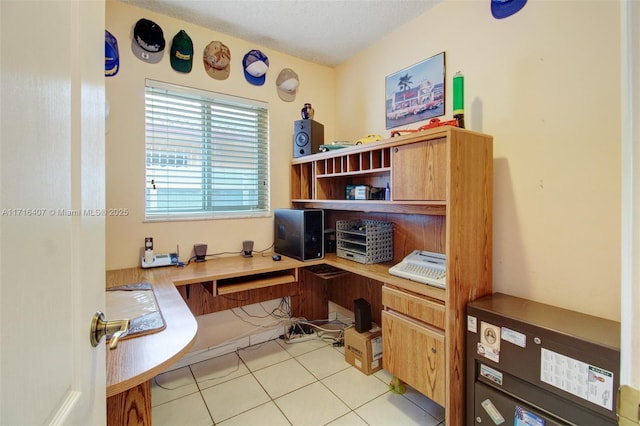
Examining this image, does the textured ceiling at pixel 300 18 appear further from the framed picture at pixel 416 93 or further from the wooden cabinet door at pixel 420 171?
the wooden cabinet door at pixel 420 171

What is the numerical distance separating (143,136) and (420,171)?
1999 millimetres

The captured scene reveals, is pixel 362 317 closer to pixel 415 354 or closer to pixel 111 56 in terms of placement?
pixel 415 354

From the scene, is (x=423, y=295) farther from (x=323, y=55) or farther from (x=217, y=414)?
(x=323, y=55)

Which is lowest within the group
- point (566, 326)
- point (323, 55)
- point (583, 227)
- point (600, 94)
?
point (566, 326)

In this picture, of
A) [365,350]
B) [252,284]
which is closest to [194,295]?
[252,284]

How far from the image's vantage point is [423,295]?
167 centimetres

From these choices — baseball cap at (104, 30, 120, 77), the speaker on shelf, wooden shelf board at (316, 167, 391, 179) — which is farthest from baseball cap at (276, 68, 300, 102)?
the speaker on shelf

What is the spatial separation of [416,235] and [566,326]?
41.6 inches

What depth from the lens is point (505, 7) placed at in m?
1.73

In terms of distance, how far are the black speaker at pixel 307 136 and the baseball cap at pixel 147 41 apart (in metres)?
1.19

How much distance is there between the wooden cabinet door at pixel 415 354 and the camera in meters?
1.58

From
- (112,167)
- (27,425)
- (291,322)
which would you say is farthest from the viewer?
(291,322)

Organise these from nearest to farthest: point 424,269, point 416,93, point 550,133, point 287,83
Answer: point 550,133 < point 424,269 < point 416,93 < point 287,83

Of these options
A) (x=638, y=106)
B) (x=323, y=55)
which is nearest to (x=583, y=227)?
(x=638, y=106)
